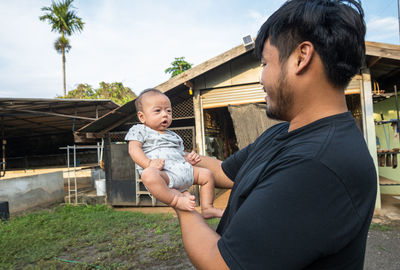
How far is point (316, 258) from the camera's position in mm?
789

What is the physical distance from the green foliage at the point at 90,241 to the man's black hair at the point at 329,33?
4051 millimetres

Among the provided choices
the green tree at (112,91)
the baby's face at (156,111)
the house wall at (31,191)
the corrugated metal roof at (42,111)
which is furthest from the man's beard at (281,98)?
the green tree at (112,91)

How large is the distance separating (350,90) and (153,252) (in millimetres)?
5846

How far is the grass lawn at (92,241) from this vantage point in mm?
4379

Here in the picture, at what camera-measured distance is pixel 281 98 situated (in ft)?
3.49

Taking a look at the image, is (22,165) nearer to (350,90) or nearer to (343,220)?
(350,90)

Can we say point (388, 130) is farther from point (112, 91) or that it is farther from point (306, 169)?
point (112, 91)

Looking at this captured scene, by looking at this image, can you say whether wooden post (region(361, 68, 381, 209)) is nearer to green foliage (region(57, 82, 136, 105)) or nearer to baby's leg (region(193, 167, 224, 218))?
baby's leg (region(193, 167, 224, 218))

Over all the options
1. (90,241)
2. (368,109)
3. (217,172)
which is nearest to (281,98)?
(217,172)

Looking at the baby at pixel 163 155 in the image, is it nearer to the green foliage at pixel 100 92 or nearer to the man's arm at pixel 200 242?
the man's arm at pixel 200 242

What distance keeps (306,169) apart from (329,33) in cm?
53

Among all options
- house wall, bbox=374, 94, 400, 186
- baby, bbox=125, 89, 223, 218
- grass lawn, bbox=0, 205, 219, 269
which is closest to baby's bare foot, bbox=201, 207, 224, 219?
baby, bbox=125, 89, 223, 218

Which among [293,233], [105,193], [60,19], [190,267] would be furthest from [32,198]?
[60,19]

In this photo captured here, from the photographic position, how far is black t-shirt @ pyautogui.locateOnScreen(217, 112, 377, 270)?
2.52ft
